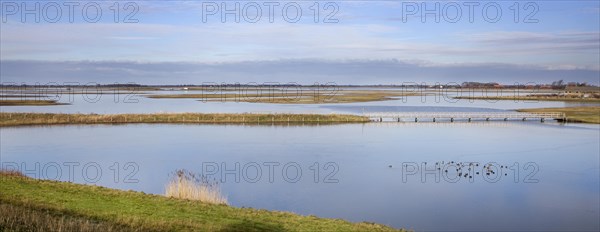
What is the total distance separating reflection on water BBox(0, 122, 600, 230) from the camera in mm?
16812

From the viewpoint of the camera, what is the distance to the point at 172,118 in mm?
52625

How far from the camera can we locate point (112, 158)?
90.9ft

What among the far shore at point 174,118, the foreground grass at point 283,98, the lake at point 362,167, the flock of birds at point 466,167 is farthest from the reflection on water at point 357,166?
the foreground grass at point 283,98

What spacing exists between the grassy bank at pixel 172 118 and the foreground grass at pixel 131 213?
36608 millimetres

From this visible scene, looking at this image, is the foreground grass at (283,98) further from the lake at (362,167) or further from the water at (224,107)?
the lake at (362,167)

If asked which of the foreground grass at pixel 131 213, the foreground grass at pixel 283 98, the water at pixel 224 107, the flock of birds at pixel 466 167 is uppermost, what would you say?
the foreground grass at pixel 283 98

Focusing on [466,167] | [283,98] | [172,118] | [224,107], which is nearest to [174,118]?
[172,118]

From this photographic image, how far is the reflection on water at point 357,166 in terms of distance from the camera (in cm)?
1681

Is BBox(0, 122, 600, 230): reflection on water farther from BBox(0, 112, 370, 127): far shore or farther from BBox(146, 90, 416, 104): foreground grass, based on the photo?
BBox(146, 90, 416, 104): foreground grass

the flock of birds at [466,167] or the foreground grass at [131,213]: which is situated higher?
the foreground grass at [131,213]

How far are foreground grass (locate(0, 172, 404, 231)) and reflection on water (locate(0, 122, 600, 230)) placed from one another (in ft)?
9.96

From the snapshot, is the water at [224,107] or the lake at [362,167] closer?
the lake at [362,167]

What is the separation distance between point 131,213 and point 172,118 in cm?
4136

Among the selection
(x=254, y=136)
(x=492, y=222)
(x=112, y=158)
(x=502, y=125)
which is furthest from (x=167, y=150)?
(x=502, y=125)
